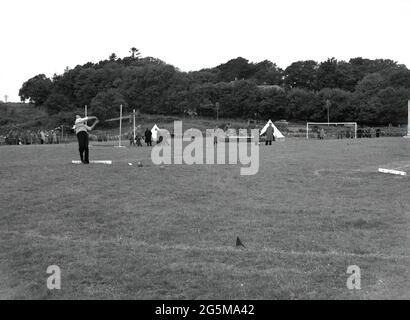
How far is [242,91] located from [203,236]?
138 m

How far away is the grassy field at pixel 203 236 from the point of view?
292 inches

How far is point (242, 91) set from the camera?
146625 mm

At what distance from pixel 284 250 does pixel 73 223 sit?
186 inches

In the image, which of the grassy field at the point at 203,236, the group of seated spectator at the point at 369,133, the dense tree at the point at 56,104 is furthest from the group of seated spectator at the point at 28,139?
the dense tree at the point at 56,104

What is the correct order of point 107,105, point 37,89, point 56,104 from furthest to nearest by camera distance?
point 37,89 → point 56,104 → point 107,105

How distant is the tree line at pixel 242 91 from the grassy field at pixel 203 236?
114571 mm

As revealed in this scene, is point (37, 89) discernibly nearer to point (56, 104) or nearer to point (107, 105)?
point (56, 104)

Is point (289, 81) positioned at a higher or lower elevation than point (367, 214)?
Answer: higher

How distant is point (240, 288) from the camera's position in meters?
7.27

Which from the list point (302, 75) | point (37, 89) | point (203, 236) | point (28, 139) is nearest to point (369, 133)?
point (28, 139)

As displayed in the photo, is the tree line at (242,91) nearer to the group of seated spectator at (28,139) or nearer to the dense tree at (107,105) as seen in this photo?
the dense tree at (107,105)

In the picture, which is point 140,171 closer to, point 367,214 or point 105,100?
point 367,214

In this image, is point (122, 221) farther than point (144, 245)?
Yes

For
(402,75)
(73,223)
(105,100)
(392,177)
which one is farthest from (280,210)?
(402,75)
